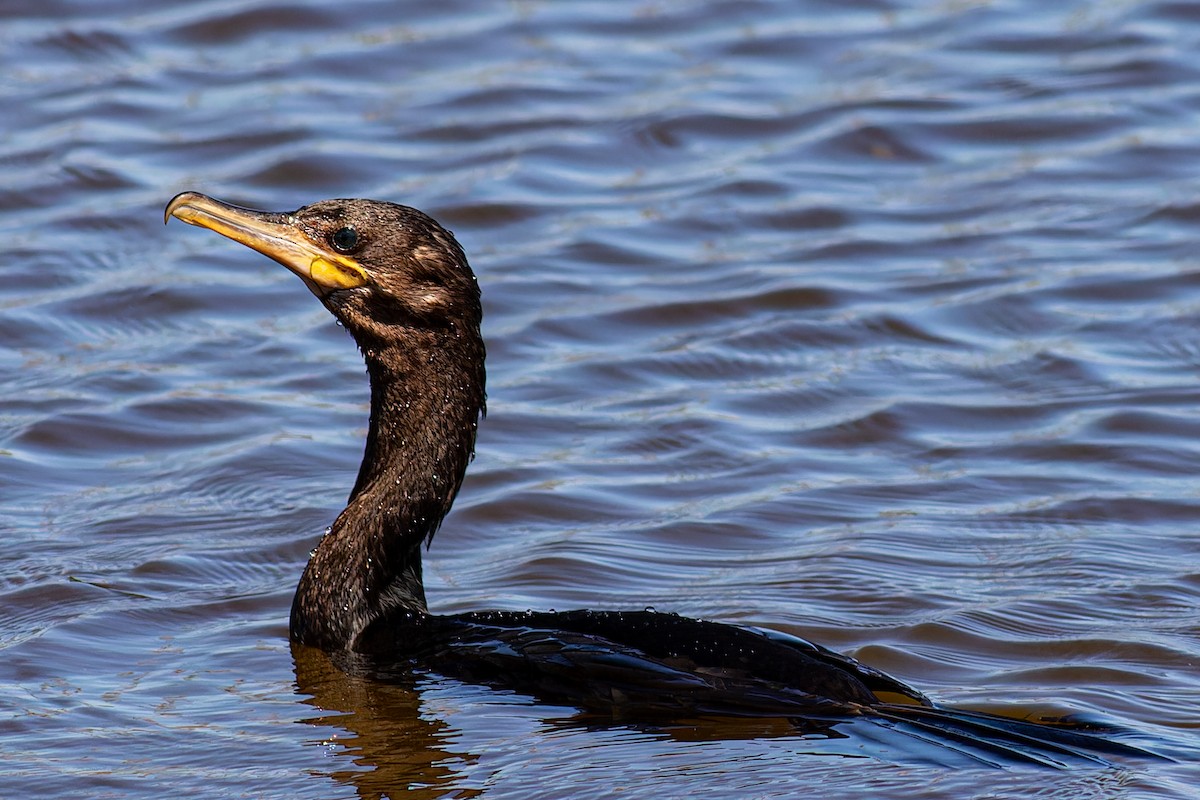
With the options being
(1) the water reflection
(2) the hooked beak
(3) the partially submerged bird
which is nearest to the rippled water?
(1) the water reflection

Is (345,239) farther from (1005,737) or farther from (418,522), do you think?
(1005,737)

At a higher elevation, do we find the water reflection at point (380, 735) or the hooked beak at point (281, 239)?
the hooked beak at point (281, 239)

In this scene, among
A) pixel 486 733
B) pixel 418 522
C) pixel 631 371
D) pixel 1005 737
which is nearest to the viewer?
pixel 1005 737

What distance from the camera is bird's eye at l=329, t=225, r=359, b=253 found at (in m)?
6.32

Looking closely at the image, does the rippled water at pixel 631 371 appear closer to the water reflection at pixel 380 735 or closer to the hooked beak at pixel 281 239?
the water reflection at pixel 380 735

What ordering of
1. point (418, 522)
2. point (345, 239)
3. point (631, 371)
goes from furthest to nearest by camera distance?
point (631, 371)
point (418, 522)
point (345, 239)

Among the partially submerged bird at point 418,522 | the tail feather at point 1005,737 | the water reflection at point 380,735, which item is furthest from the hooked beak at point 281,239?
the tail feather at point 1005,737

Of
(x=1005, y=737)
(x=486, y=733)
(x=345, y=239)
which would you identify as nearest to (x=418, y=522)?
(x=345, y=239)

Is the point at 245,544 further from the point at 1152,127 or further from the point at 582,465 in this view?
the point at 1152,127

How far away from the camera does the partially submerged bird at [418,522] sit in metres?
5.59

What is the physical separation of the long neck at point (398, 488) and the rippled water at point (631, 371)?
233 mm

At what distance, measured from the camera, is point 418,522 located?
6477 mm

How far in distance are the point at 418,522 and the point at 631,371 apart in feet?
9.18

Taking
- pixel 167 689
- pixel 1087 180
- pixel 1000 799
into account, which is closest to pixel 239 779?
pixel 167 689
